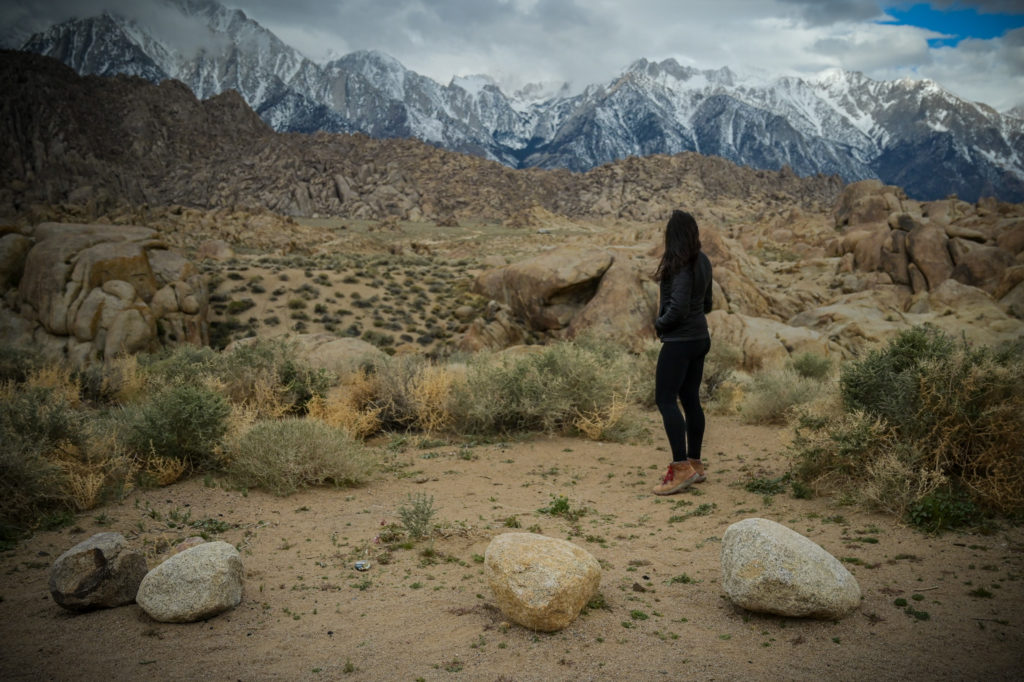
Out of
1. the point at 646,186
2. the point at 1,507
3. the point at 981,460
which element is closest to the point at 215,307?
the point at 1,507

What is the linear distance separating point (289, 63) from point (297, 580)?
201541mm

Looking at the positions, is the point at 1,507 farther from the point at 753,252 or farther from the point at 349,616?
the point at 753,252

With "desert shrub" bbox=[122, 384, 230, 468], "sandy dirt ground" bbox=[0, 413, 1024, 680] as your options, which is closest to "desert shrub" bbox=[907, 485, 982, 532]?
"sandy dirt ground" bbox=[0, 413, 1024, 680]

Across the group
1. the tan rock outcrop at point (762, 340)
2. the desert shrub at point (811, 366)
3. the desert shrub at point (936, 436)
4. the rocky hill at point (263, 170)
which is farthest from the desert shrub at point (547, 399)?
the rocky hill at point (263, 170)

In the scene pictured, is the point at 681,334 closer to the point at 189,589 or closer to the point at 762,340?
the point at 189,589

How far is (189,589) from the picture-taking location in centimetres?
309

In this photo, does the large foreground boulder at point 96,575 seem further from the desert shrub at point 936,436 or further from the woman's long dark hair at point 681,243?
the desert shrub at point 936,436

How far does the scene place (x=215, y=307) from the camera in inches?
774

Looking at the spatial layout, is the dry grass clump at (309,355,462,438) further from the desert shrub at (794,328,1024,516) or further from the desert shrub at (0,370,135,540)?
the desert shrub at (794,328,1024,516)

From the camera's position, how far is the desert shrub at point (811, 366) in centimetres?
1120

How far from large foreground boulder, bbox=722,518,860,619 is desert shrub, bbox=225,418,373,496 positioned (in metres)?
3.72

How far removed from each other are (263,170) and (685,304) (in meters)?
82.2

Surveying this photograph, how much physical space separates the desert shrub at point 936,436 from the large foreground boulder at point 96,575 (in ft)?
15.8

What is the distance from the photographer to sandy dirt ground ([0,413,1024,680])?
265 cm
